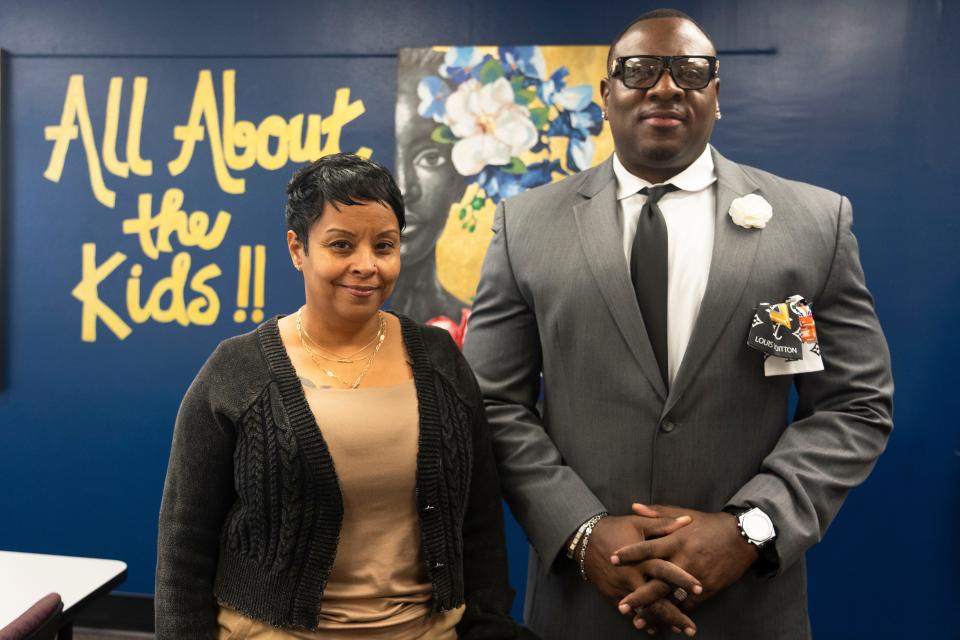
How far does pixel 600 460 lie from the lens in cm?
144

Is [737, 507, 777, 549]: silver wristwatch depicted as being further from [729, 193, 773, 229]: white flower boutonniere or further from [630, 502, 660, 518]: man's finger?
[729, 193, 773, 229]: white flower boutonniere

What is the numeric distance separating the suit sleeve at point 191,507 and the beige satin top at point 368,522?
0.24 feet

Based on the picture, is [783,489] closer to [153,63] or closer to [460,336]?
[460,336]

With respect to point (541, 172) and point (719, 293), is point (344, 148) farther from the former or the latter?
point (719, 293)

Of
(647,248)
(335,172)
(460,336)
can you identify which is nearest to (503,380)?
(647,248)

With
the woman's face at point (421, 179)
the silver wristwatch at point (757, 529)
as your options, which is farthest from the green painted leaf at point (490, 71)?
the silver wristwatch at point (757, 529)

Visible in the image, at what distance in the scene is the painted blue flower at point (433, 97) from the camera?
2898mm

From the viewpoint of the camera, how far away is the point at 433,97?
2906 millimetres

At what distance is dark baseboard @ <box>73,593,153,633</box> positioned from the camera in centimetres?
325

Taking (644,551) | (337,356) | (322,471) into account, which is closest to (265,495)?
(322,471)

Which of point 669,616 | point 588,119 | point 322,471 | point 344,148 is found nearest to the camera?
point 322,471

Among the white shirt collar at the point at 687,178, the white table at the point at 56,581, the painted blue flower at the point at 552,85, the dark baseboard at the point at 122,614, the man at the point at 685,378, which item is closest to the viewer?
the man at the point at 685,378

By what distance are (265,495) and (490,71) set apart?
80.4 inches

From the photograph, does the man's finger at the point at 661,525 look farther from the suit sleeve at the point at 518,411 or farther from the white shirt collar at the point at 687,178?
the white shirt collar at the point at 687,178
